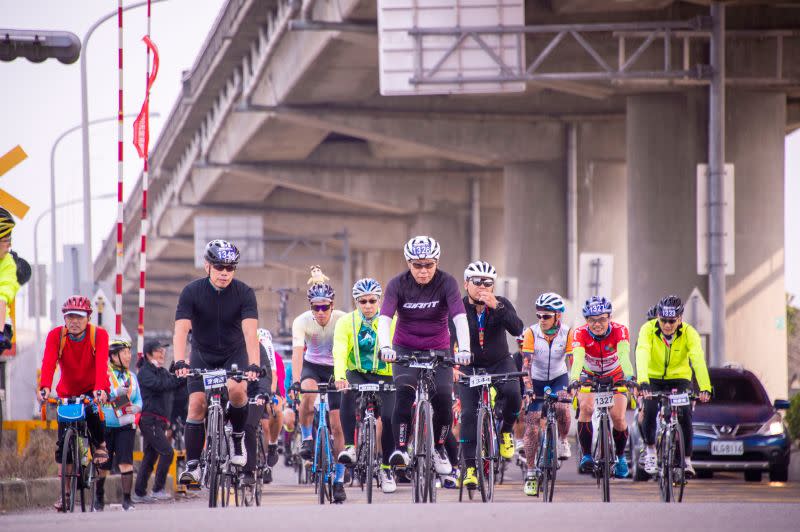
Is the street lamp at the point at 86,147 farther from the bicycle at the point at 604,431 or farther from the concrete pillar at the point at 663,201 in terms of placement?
the bicycle at the point at 604,431

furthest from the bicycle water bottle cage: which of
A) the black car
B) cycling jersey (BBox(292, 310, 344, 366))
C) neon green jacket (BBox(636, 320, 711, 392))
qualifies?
the black car

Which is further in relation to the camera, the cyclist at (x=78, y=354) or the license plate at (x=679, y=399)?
the license plate at (x=679, y=399)

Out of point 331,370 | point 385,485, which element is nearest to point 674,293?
point 331,370

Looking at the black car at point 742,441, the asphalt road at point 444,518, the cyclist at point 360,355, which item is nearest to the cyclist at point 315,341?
the cyclist at point 360,355

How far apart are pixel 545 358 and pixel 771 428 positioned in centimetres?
481

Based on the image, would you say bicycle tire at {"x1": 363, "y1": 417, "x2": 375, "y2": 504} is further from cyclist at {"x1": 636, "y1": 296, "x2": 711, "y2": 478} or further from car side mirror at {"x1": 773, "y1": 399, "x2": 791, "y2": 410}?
car side mirror at {"x1": 773, "y1": 399, "x2": 791, "y2": 410}

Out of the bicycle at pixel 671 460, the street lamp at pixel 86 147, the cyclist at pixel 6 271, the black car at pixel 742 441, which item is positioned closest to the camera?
the cyclist at pixel 6 271

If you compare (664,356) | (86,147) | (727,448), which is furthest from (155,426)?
(86,147)

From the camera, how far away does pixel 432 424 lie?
43.1 ft

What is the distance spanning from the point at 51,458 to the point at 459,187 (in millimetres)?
38355

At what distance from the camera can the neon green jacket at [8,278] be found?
11367 mm

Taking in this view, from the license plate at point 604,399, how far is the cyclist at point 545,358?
121cm

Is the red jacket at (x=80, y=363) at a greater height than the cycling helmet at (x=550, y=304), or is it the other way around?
the cycling helmet at (x=550, y=304)

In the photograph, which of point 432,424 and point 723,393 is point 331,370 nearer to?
point 432,424
